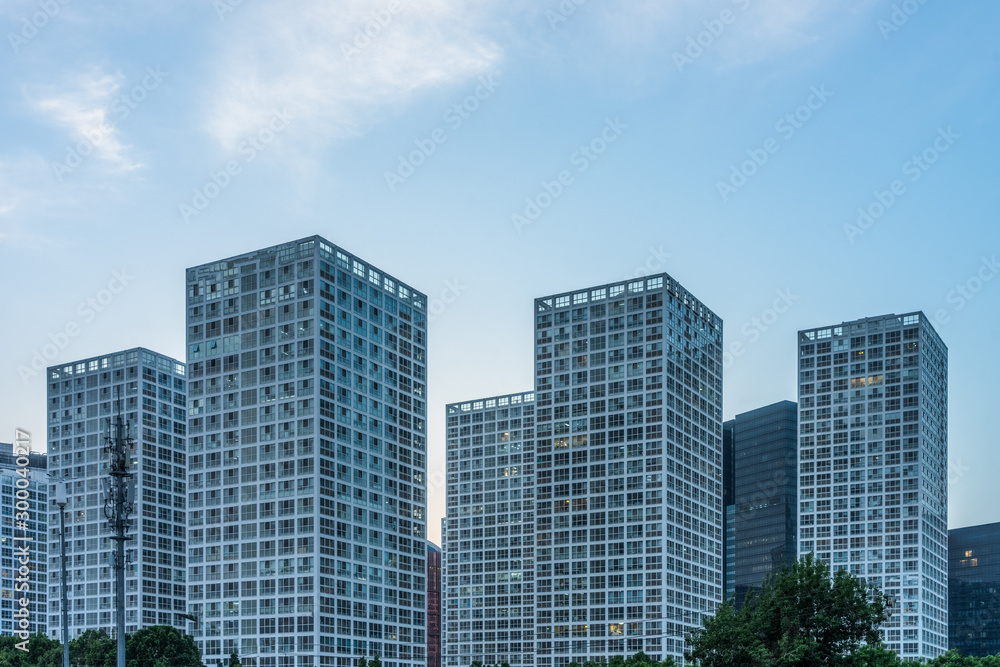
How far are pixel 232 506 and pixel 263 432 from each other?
43.1 feet

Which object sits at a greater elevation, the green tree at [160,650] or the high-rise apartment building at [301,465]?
the high-rise apartment building at [301,465]

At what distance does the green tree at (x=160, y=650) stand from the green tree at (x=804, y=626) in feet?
330

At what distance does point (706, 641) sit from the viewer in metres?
94.0

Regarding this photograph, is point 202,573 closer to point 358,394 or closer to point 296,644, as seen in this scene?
point 296,644

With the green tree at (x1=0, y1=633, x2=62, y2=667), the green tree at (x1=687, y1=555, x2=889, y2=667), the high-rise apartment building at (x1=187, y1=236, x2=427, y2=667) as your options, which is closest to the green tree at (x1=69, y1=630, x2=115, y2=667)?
the green tree at (x1=0, y1=633, x2=62, y2=667)

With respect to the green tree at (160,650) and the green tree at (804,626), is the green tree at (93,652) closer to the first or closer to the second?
the green tree at (160,650)

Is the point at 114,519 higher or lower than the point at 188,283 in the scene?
lower

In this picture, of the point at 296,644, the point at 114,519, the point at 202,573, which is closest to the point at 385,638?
the point at 296,644

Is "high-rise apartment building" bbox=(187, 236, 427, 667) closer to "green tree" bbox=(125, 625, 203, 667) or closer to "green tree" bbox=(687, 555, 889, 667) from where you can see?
"green tree" bbox=(125, 625, 203, 667)

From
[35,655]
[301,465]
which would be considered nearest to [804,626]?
[301,465]

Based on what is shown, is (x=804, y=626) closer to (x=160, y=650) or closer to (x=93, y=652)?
(x=160, y=650)

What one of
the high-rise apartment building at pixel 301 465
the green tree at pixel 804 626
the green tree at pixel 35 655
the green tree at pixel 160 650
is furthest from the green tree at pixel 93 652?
the green tree at pixel 804 626

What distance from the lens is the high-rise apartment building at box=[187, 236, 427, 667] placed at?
173m

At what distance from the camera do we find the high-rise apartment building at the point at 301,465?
172875 mm
